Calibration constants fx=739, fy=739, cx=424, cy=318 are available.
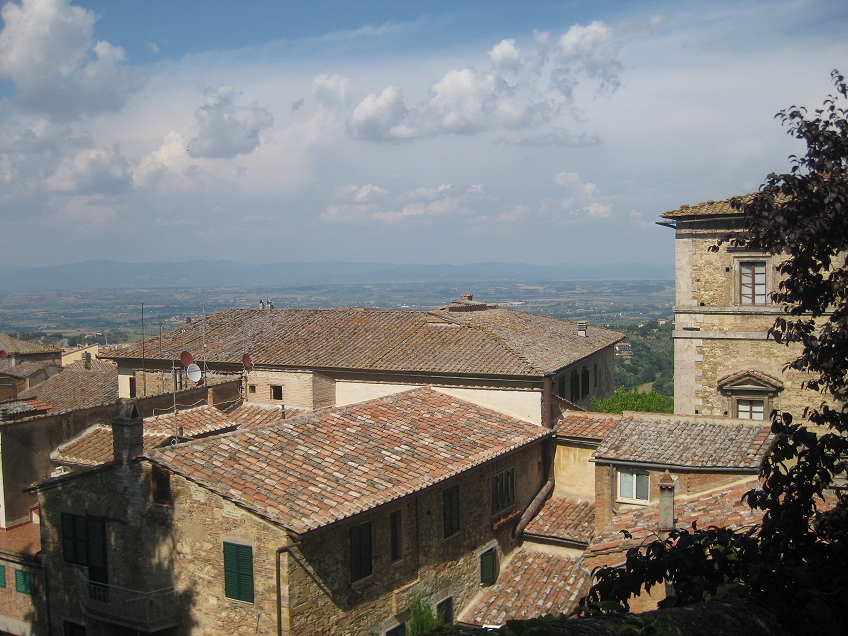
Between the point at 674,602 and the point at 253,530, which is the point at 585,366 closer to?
the point at 253,530

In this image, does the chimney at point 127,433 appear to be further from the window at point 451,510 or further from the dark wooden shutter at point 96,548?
the window at point 451,510

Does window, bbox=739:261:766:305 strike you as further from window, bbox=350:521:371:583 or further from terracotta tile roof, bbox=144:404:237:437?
terracotta tile roof, bbox=144:404:237:437

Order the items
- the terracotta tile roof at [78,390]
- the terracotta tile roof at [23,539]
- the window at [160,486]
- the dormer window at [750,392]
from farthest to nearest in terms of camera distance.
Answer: the terracotta tile roof at [78,390] < the dormer window at [750,392] < the terracotta tile roof at [23,539] < the window at [160,486]

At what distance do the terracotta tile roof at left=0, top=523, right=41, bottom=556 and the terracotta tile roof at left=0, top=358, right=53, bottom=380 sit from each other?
23.1 metres

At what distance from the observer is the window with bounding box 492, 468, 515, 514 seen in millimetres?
18531

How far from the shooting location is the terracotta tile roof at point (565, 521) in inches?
741

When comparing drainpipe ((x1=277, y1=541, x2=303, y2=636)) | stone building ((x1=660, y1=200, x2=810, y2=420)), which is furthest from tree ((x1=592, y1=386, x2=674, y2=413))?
drainpipe ((x1=277, y1=541, x2=303, y2=636))

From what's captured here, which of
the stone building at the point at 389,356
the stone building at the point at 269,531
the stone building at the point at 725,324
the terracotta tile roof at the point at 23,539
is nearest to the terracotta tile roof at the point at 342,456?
the stone building at the point at 269,531

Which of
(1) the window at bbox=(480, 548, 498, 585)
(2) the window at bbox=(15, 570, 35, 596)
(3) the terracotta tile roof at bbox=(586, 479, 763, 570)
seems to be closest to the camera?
(3) the terracotta tile roof at bbox=(586, 479, 763, 570)

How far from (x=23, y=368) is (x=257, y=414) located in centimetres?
2671

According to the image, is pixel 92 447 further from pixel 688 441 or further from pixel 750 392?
pixel 750 392

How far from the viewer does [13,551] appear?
1767 centimetres

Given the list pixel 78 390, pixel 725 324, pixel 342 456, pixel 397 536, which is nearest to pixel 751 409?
pixel 725 324

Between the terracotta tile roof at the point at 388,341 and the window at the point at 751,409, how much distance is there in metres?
4.99
